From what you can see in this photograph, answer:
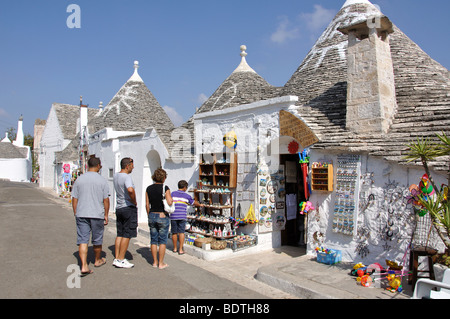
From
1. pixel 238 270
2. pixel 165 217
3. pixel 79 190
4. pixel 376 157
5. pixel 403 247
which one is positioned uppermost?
pixel 376 157

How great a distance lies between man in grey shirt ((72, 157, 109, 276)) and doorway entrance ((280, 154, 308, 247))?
4.15 meters

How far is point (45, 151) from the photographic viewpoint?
31984 mm

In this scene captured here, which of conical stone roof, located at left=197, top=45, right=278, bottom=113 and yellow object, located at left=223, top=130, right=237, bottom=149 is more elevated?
conical stone roof, located at left=197, top=45, right=278, bottom=113

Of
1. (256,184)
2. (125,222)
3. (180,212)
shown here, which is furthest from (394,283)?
(125,222)

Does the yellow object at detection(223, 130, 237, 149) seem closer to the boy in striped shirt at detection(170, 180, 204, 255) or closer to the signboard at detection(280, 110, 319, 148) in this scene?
the signboard at detection(280, 110, 319, 148)

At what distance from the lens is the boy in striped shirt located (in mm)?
6918

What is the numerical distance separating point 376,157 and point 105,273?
480 cm

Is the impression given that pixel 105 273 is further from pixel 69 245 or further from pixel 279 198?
pixel 279 198

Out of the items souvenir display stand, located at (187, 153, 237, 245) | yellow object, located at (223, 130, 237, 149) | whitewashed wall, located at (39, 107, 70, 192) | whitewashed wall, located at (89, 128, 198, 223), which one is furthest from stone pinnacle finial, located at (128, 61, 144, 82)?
yellow object, located at (223, 130, 237, 149)

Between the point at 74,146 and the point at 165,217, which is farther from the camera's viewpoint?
the point at 74,146

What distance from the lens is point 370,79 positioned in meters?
6.34

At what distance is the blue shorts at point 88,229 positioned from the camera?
5.14 metres

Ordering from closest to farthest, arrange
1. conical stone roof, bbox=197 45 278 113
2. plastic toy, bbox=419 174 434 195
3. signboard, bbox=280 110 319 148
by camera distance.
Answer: plastic toy, bbox=419 174 434 195 < signboard, bbox=280 110 319 148 < conical stone roof, bbox=197 45 278 113
